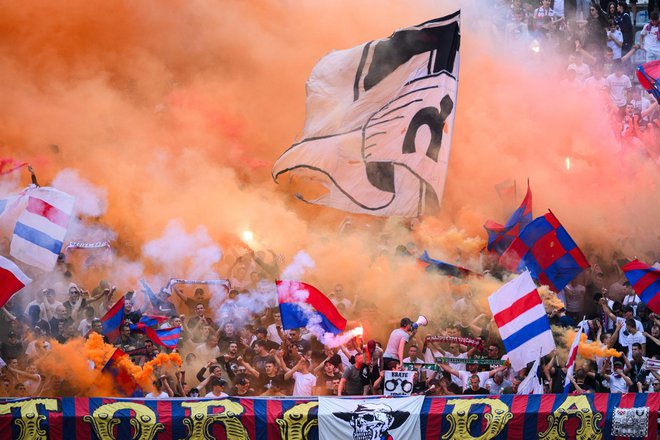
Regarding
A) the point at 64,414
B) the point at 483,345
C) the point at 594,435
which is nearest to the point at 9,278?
the point at 64,414

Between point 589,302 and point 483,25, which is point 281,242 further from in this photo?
point 483,25

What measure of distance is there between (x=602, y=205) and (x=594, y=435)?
6282 millimetres

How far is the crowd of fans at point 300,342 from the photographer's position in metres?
11.3

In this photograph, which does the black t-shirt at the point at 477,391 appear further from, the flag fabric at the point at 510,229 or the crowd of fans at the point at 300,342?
the flag fabric at the point at 510,229

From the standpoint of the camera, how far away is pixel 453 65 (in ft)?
45.1

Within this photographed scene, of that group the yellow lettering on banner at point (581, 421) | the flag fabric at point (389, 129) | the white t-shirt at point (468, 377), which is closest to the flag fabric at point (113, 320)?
the flag fabric at point (389, 129)

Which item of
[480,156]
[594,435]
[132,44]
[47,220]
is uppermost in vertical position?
[132,44]

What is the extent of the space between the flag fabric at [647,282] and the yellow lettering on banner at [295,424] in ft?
13.2

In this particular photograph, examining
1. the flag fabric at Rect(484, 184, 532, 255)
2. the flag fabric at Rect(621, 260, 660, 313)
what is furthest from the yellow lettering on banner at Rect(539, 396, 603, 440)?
the flag fabric at Rect(484, 184, 532, 255)

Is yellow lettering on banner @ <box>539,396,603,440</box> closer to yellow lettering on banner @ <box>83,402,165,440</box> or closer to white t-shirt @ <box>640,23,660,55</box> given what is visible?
yellow lettering on banner @ <box>83,402,165,440</box>

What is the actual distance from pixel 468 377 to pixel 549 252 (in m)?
2.17

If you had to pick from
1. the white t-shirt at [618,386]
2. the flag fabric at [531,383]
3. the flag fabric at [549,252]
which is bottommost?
the flag fabric at [531,383]

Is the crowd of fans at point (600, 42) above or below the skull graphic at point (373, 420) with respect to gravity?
above

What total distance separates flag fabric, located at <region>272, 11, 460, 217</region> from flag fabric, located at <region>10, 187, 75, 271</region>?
123 inches
